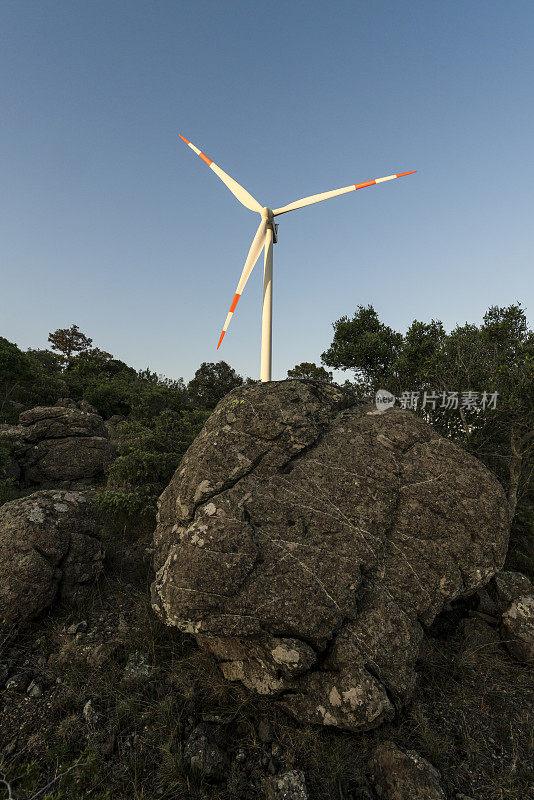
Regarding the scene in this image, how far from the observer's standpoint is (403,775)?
4.68 m

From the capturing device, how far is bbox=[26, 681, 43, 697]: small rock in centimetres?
566

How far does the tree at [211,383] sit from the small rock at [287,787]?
86.7 ft

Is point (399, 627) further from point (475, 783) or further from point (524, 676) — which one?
point (524, 676)

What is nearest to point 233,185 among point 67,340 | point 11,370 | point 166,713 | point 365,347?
point 365,347

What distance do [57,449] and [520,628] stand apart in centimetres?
1707

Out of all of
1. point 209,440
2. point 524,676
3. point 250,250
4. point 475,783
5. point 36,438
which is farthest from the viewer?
point 36,438

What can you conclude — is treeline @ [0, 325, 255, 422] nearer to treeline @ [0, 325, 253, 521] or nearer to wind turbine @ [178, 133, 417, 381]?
treeline @ [0, 325, 253, 521]

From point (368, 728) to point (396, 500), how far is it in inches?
133

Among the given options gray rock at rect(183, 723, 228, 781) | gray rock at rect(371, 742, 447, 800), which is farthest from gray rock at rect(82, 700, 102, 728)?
gray rock at rect(371, 742, 447, 800)

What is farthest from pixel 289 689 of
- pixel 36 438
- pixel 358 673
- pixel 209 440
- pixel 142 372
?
pixel 142 372

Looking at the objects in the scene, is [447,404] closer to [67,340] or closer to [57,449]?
[57,449]

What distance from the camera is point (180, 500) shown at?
6.81m

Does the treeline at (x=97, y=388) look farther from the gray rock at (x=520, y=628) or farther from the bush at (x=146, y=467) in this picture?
the gray rock at (x=520, y=628)

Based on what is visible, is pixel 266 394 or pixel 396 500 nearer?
pixel 396 500
